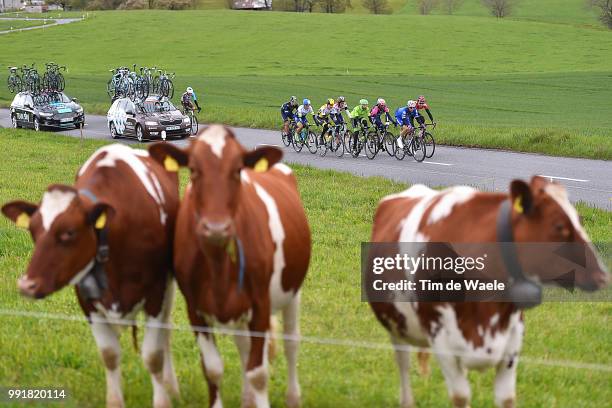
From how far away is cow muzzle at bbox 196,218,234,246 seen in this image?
18.0 feet

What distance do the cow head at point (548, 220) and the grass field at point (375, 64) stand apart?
23296mm

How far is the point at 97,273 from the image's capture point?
6.27m

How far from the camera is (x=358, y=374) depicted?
7773 mm

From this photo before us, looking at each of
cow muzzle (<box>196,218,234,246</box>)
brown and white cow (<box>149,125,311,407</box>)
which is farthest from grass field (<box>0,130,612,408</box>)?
cow muzzle (<box>196,218,234,246</box>)

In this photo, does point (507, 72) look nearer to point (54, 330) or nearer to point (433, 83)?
point (433, 83)

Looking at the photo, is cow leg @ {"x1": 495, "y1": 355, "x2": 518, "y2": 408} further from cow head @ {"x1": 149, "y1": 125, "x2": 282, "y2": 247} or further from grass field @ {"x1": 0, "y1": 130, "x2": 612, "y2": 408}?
cow head @ {"x1": 149, "y1": 125, "x2": 282, "y2": 247}

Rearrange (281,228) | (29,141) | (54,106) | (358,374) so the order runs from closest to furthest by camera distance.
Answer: (281,228), (358,374), (29,141), (54,106)

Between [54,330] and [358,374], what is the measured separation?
3383mm

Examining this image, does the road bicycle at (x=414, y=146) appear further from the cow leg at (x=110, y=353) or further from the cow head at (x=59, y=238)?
the cow head at (x=59, y=238)

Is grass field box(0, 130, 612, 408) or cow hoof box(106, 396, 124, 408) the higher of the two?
cow hoof box(106, 396, 124, 408)

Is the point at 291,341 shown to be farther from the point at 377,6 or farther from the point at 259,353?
the point at 377,6

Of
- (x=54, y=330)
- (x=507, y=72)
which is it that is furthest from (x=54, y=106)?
(x=507, y=72)

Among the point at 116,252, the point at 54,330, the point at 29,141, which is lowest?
the point at 29,141

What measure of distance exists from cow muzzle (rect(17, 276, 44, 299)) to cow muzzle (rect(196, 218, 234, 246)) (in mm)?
1259
